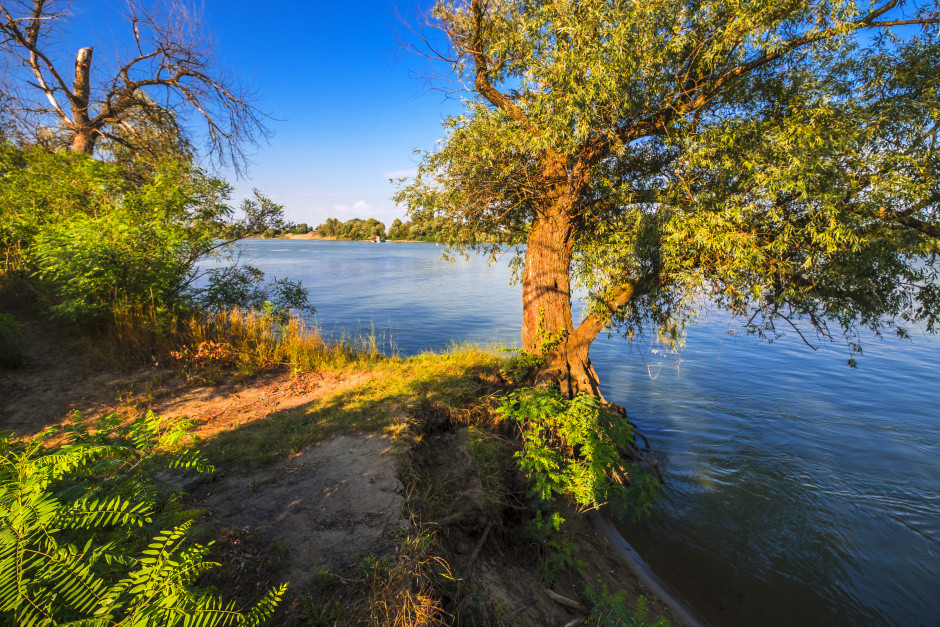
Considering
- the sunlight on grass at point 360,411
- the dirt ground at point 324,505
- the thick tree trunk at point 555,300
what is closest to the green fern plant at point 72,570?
the dirt ground at point 324,505

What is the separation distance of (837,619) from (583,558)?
3.14 metres

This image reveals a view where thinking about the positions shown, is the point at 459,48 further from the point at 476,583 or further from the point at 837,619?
the point at 837,619

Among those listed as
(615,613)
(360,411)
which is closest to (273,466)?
(360,411)

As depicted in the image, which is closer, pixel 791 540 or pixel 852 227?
pixel 852 227

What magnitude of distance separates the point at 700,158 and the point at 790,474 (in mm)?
6166

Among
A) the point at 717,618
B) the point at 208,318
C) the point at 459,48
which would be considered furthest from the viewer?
the point at 208,318

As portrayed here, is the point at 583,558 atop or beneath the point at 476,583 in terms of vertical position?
beneath

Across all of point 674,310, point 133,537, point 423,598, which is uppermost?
point 674,310

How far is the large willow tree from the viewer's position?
5082mm

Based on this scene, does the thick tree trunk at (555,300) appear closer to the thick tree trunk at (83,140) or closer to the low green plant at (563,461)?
the low green plant at (563,461)

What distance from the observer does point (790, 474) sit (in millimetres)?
7121

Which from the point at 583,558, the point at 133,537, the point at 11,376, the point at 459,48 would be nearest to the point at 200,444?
the point at 133,537

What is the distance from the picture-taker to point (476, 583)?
10.9 feet

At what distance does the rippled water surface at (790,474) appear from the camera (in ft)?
16.0
